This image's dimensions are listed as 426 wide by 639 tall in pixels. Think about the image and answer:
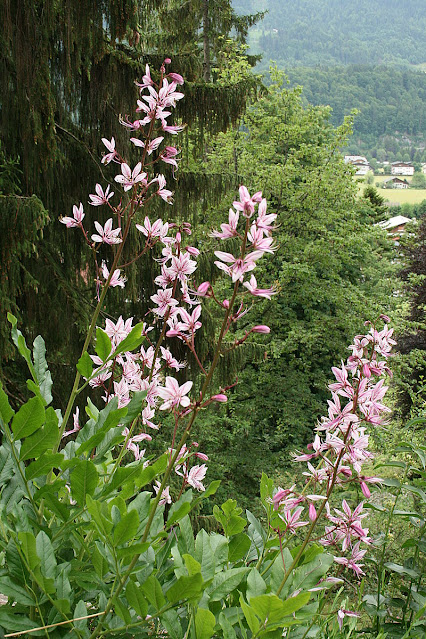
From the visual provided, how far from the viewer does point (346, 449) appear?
3.71 feet

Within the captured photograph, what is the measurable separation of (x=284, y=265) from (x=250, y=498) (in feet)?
16.5

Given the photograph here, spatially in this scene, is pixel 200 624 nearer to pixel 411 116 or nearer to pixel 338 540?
pixel 338 540

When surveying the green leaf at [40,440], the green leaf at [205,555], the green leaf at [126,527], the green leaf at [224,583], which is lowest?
the green leaf at [224,583]

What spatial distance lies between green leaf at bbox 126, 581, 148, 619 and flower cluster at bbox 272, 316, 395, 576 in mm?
341

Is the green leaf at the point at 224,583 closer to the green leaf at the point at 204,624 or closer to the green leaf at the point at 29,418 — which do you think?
the green leaf at the point at 204,624

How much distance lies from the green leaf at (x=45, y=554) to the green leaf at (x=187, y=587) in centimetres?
24

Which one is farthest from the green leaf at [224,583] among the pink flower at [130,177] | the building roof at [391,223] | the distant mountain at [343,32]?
the distant mountain at [343,32]

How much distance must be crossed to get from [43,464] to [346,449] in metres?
0.57

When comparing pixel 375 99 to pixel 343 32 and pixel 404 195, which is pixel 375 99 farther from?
pixel 343 32

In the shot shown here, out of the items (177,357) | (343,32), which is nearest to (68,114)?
(177,357)

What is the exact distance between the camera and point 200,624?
840mm

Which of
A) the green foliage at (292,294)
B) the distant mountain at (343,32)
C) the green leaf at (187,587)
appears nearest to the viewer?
the green leaf at (187,587)

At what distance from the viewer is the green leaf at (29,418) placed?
917 millimetres

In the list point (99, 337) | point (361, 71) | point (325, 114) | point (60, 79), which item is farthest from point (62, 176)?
point (361, 71)
